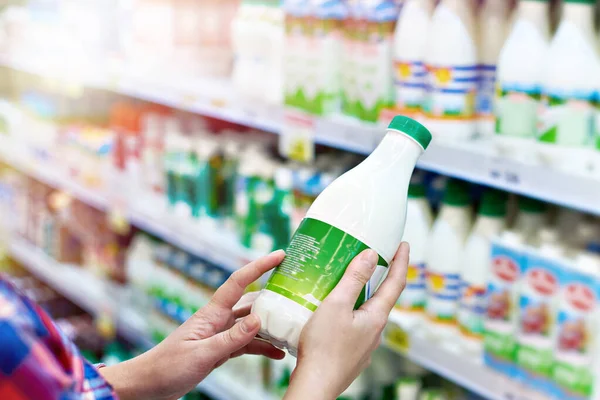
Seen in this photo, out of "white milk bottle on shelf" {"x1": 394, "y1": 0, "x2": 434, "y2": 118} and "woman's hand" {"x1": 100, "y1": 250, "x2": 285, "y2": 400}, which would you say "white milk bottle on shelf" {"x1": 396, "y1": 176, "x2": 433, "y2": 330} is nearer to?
"white milk bottle on shelf" {"x1": 394, "y1": 0, "x2": 434, "y2": 118}

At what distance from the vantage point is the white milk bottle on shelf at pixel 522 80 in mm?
1486

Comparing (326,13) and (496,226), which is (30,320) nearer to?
(496,226)

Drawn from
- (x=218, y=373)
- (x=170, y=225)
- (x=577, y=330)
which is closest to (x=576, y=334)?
(x=577, y=330)

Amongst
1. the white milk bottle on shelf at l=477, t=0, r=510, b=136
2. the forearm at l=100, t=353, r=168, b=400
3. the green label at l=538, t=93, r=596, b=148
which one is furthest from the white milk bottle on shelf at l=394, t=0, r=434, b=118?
the forearm at l=100, t=353, r=168, b=400

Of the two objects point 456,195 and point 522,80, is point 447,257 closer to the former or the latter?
point 456,195

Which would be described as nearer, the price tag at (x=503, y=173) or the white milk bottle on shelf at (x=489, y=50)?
the price tag at (x=503, y=173)

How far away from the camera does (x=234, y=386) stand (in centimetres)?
243

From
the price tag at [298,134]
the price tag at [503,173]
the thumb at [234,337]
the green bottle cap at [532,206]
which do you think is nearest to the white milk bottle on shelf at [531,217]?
the green bottle cap at [532,206]

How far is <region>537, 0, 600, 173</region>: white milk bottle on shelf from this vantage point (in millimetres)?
1382

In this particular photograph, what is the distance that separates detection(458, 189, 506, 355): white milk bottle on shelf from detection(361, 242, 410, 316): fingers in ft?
2.07

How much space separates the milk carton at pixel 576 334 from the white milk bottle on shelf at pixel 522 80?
10.4 inches

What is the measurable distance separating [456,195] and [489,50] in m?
0.33

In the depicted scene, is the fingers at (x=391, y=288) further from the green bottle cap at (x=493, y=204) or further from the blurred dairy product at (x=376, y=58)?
the blurred dairy product at (x=376, y=58)

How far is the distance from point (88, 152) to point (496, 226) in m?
1.99
